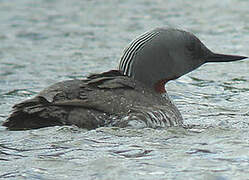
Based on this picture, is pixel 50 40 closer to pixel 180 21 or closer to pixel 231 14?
pixel 180 21

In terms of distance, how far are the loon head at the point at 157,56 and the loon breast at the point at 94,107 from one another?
11.2 inches

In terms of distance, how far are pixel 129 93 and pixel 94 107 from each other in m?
0.50

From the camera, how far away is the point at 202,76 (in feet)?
39.8

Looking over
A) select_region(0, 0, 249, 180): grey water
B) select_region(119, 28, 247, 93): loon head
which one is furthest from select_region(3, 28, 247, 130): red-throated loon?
select_region(0, 0, 249, 180): grey water

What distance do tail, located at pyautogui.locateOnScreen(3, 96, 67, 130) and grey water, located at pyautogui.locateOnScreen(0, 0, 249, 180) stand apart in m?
0.07

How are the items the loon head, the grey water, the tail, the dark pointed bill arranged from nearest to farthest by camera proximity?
the grey water → the tail → the loon head → the dark pointed bill

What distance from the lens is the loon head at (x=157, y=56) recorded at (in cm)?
849

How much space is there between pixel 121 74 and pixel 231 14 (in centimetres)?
905

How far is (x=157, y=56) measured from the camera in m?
8.53

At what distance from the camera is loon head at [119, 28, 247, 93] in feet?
27.9

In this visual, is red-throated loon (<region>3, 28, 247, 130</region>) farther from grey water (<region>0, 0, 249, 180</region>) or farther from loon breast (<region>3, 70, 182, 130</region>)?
grey water (<region>0, 0, 249, 180</region>)

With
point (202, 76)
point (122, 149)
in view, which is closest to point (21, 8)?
point (202, 76)

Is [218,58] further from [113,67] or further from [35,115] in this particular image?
[113,67]

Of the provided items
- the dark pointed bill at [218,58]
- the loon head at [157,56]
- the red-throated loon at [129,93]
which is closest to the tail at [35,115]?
the red-throated loon at [129,93]
